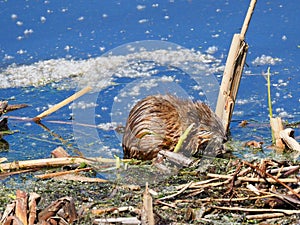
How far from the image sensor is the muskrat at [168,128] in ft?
12.3

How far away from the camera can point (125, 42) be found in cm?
561

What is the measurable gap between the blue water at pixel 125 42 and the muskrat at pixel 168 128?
205 mm

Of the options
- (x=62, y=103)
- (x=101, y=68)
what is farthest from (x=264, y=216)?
(x=101, y=68)

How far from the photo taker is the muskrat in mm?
3750

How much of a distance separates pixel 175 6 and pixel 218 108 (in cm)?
241

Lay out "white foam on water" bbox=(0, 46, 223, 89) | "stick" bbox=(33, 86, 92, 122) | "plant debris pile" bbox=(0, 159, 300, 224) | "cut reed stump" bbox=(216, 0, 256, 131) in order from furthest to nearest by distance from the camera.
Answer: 1. "white foam on water" bbox=(0, 46, 223, 89)
2. "stick" bbox=(33, 86, 92, 122)
3. "cut reed stump" bbox=(216, 0, 256, 131)
4. "plant debris pile" bbox=(0, 159, 300, 224)

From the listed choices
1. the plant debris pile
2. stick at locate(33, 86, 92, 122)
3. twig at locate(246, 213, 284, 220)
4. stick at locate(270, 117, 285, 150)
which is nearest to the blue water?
stick at locate(33, 86, 92, 122)

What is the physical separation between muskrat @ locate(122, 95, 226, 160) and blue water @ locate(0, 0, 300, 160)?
0.21 m

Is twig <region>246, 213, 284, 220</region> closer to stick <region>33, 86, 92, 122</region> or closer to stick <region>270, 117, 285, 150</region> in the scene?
stick <region>270, 117, 285, 150</region>

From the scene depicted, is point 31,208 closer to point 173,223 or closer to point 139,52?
point 173,223

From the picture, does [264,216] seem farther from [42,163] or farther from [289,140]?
[42,163]

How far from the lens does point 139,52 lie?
558 centimetres

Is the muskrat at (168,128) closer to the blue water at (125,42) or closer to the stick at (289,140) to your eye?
the blue water at (125,42)

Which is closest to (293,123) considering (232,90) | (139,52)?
(232,90)
